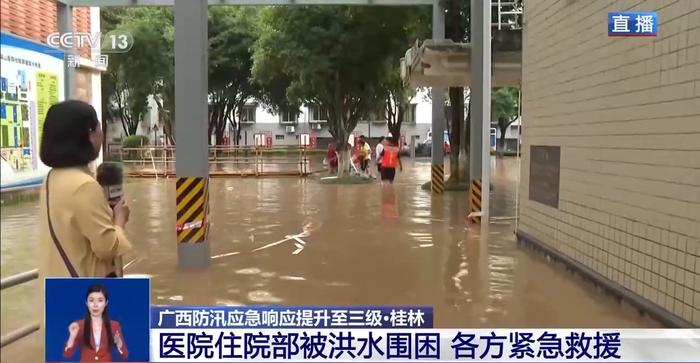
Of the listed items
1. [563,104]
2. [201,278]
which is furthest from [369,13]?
[201,278]

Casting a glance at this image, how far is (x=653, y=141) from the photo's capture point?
5480 mm

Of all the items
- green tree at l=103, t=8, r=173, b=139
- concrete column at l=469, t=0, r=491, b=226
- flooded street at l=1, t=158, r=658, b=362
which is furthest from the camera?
green tree at l=103, t=8, r=173, b=139

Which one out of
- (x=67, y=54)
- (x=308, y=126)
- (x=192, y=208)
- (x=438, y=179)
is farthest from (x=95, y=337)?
(x=308, y=126)

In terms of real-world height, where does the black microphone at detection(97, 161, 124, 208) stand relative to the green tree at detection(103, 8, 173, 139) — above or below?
below

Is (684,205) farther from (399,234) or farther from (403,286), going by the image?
(399,234)

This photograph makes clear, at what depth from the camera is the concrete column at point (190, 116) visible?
7.48 meters

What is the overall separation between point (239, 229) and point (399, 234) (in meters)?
2.68

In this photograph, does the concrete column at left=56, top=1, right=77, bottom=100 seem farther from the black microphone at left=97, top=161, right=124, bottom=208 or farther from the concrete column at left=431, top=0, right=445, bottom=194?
the concrete column at left=431, top=0, right=445, bottom=194

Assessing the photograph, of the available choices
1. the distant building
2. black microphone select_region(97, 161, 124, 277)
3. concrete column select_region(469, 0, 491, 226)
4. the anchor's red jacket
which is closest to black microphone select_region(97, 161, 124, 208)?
black microphone select_region(97, 161, 124, 277)

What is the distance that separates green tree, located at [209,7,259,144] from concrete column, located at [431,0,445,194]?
12745mm

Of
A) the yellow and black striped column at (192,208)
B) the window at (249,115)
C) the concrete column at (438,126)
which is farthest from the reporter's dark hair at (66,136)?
the window at (249,115)

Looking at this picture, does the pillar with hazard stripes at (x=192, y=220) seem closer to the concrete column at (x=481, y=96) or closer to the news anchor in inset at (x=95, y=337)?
the news anchor in inset at (x=95, y=337)

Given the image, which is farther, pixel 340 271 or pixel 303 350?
pixel 340 271

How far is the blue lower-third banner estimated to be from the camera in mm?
3857
